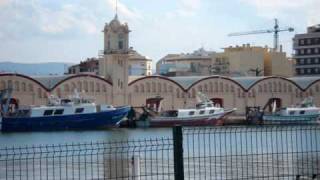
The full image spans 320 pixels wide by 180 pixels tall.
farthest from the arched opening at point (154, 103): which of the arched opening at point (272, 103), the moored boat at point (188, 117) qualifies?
the arched opening at point (272, 103)

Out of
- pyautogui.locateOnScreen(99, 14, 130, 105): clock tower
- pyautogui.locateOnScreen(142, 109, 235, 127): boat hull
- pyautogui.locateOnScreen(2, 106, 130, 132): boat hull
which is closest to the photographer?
pyautogui.locateOnScreen(2, 106, 130, 132): boat hull

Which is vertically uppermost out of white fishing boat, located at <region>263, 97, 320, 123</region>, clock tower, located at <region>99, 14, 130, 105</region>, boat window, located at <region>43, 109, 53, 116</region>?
clock tower, located at <region>99, 14, 130, 105</region>

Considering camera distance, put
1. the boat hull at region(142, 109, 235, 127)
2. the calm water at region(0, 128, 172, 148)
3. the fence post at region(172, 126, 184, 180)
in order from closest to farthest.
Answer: the fence post at region(172, 126, 184, 180) → the calm water at region(0, 128, 172, 148) → the boat hull at region(142, 109, 235, 127)

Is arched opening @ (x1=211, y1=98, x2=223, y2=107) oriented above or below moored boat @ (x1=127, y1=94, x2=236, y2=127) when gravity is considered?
above

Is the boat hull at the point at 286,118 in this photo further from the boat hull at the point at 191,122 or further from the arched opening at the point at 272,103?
the arched opening at the point at 272,103

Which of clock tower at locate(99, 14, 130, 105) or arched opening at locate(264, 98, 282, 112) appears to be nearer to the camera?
clock tower at locate(99, 14, 130, 105)

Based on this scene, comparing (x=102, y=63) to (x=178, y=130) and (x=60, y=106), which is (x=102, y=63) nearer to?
(x=60, y=106)

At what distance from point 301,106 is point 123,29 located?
2403cm

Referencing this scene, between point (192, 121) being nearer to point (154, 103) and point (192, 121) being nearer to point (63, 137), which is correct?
point (154, 103)

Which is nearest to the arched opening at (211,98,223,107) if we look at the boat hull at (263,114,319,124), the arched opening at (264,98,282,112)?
the arched opening at (264,98,282,112)

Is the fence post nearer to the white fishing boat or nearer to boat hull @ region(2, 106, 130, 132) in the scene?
boat hull @ region(2, 106, 130, 132)

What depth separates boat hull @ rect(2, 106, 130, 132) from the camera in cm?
8012

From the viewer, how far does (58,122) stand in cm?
8038

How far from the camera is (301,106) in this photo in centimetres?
9519
